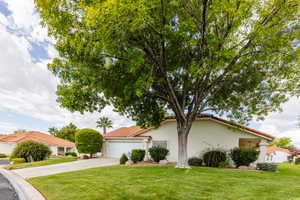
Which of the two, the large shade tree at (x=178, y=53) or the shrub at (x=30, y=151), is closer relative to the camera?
the large shade tree at (x=178, y=53)

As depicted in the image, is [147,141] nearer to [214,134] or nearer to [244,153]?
[214,134]

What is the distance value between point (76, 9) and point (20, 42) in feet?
28.7

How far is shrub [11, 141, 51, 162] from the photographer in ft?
62.5

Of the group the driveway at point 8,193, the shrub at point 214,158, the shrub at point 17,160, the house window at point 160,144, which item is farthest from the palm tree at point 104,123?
the driveway at point 8,193

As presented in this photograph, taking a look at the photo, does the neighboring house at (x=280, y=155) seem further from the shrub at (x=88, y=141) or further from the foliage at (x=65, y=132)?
the foliage at (x=65, y=132)

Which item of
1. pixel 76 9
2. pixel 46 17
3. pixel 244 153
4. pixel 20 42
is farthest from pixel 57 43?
pixel 244 153

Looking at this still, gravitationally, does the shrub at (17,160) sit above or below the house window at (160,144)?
below

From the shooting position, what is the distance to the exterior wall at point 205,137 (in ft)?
49.4

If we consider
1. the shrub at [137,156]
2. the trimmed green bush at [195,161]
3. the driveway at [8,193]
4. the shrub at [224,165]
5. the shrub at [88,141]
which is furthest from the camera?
the shrub at [88,141]

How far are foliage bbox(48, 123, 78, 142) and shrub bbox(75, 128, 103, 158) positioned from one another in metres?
32.6

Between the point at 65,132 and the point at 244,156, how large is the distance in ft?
165

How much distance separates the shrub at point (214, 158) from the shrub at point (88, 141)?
13.4 metres

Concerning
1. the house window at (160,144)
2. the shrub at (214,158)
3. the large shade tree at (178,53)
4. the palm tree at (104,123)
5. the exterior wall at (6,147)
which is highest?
the large shade tree at (178,53)

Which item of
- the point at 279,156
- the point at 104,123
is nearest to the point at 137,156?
the point at 104,123
